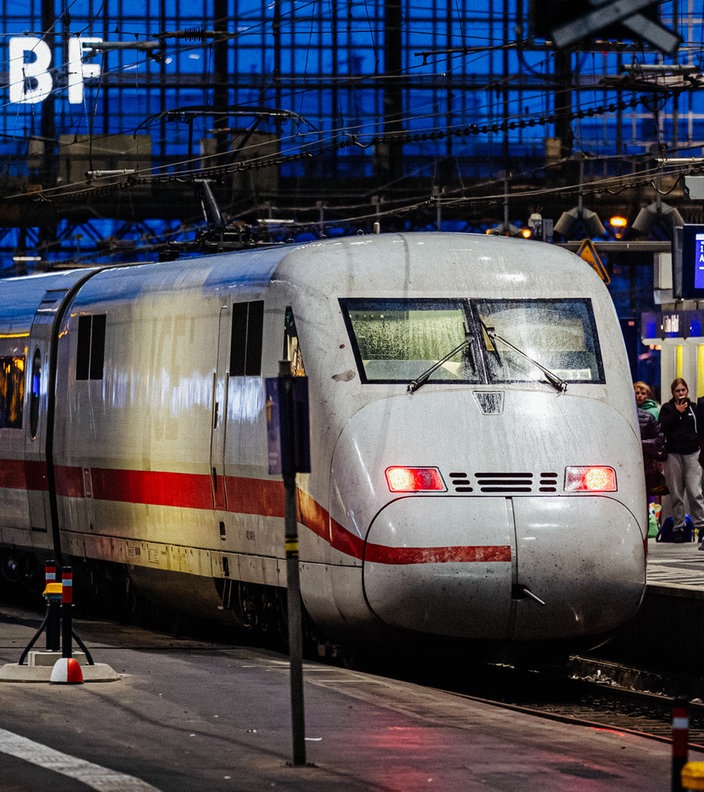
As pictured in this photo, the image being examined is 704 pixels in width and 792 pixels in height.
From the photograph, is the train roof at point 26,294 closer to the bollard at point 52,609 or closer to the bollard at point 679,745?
the bollard at point 52,609

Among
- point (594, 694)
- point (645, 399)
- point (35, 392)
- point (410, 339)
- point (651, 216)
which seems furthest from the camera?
point (651, 216)

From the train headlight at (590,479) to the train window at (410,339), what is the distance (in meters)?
1.04

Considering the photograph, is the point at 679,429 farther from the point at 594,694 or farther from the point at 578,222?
the point at 578,222

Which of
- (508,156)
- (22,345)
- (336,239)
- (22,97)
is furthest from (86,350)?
(22,97)

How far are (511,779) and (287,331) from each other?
5576 millimetres

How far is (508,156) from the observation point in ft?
169

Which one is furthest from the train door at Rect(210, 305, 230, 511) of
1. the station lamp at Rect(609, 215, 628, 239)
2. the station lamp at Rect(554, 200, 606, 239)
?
the station lamp at Rect(609, 215, 628, 239)

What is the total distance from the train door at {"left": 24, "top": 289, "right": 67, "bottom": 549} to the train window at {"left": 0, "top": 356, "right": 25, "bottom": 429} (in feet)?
0.83

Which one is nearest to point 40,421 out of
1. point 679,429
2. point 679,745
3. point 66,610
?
point 66,610

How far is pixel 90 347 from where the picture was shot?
18266 mm

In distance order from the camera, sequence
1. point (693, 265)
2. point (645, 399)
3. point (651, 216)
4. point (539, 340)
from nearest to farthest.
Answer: point (539, 340) < point (645, 399) < point (693, 265) < point (651, 216)

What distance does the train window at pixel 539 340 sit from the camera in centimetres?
1403

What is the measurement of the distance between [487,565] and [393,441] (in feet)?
3.49

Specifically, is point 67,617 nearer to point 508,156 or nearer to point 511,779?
point 511,779
